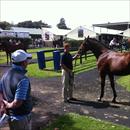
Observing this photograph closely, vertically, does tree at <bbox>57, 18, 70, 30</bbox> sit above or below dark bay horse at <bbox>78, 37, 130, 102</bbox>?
above

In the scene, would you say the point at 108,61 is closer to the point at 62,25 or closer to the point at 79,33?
the point at 79,33

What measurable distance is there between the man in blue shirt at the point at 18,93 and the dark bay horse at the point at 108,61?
23.9 ft

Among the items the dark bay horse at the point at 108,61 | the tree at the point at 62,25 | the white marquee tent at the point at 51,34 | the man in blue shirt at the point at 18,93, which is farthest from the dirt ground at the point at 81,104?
the tree at the point at 62,25

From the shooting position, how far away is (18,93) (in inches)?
205

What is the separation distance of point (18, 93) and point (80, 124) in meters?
4.32

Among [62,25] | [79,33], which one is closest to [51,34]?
[79,33]

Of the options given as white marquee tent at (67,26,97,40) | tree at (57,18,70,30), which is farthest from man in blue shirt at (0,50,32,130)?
tree at (57,18,70,30)

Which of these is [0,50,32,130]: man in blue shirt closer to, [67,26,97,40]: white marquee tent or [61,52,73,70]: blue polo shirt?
[61,52,73,70]: blue polo shirt

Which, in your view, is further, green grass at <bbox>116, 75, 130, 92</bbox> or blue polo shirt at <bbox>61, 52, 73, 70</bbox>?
green grass at <bbox>116, 75, 130, 92</bbox>

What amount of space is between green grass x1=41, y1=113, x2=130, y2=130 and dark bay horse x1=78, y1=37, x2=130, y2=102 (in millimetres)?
2833

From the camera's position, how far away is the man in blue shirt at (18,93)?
5.25 m

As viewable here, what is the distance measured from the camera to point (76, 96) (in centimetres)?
1334

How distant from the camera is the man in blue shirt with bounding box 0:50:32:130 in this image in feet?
17.2

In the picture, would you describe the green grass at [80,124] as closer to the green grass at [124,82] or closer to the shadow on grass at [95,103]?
the shadow on grass at [95,103]
